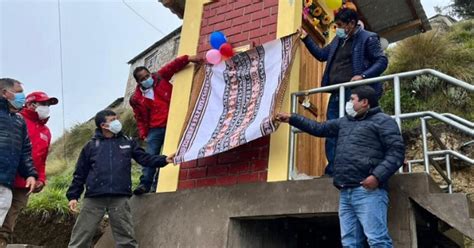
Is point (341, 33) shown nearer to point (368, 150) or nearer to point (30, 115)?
point (368, 150)

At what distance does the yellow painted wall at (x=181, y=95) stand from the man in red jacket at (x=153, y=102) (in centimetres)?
14

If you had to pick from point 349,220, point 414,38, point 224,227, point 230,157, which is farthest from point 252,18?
point 414,38

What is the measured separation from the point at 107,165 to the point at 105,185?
0.21 metres

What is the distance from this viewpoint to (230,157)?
577cm

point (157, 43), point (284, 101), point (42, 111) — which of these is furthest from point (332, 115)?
point (157, 43)

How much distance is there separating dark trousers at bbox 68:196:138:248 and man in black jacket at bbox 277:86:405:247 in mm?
2112

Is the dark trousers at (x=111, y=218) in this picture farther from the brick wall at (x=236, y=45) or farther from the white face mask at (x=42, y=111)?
the white face mask at (x=42, y=111)

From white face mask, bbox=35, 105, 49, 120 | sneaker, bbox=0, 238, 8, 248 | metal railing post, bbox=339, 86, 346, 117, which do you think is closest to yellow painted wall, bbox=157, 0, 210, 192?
white face mask, bbox=35, 105, 49, 120

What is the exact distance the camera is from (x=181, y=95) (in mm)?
6551

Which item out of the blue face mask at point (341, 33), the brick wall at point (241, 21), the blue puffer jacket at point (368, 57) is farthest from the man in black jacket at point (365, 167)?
the brick wall at point (241, 21)

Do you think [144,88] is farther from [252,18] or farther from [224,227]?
[224,227]

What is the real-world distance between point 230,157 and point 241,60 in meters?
1.09

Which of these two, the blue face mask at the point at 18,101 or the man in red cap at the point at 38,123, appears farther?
the man in red cap at the point at 38,123

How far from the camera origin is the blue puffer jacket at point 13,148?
15.6 ft
